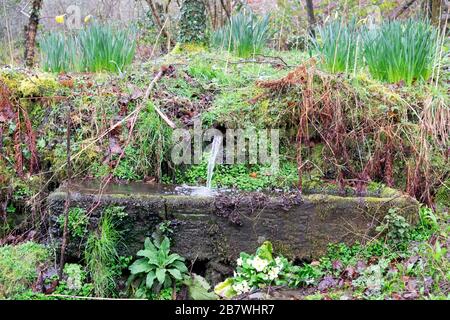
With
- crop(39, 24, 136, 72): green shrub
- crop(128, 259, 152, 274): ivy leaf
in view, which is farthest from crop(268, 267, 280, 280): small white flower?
crop(39, 24, 136, 72): green shrub

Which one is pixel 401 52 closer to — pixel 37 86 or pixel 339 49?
pixel 339 49

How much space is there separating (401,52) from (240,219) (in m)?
2.19

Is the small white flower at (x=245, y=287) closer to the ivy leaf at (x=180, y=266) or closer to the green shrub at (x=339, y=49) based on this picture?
the ivy leaf at (x=180, y=266)

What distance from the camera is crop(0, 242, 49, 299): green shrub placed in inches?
127

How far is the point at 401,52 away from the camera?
429cm

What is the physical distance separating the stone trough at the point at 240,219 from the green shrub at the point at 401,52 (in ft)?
4.67

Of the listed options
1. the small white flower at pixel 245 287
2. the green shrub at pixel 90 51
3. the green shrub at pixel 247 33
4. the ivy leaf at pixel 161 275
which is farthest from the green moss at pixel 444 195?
the green shrub at pixel 90 51

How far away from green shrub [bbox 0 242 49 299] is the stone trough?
9.6 inches

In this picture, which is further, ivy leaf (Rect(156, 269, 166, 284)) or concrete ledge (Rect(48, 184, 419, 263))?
concrete ledge (Rect(48, 184, 419, 263))

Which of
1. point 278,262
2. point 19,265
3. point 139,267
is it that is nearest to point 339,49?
point 278,262

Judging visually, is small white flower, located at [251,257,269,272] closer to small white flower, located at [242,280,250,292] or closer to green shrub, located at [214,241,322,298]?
green shrub, located at [214,241,322,298]

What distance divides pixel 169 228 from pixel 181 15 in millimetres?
3665

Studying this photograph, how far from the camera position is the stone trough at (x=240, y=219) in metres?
3.51
